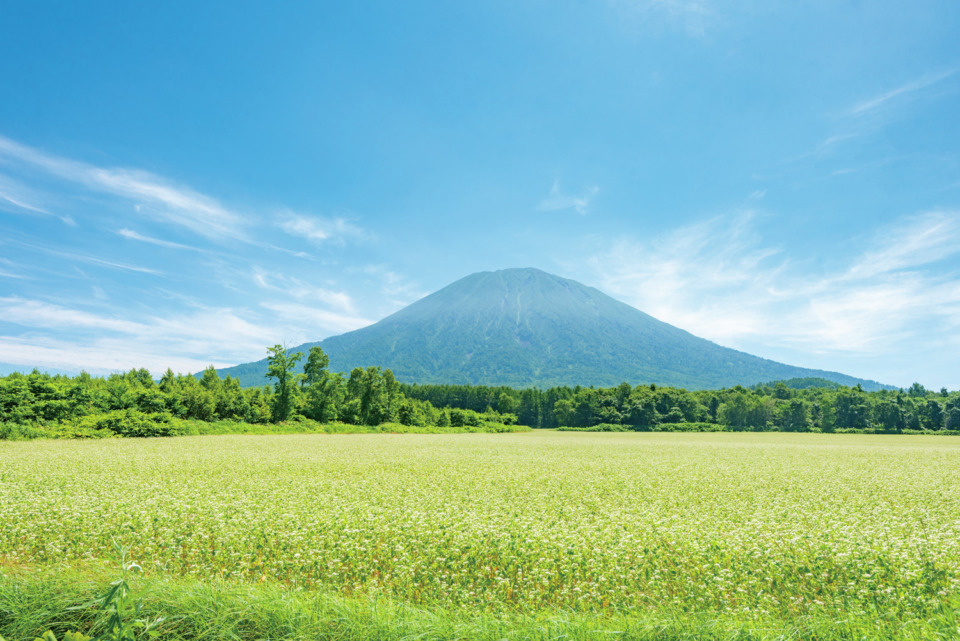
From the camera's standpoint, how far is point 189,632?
156 inches

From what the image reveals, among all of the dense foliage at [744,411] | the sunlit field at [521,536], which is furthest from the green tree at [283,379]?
the sunlit field at [521,536]

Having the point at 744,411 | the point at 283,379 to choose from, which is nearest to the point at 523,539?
the point at 283,379

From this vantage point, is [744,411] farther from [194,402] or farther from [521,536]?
[521,536]

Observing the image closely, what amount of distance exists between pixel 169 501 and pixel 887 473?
2593 centimetres

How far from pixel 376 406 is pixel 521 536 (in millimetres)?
51395

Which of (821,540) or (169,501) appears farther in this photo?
(169,501)

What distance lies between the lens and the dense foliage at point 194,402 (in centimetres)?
3067

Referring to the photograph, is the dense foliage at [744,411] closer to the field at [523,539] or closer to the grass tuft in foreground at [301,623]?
the field at [523,539]

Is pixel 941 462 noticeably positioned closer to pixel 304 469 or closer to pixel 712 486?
pixel 712 486

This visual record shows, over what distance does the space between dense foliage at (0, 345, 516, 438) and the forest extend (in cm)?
9

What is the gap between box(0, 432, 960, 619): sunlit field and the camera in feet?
20.6

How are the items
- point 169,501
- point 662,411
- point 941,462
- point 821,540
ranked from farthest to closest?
1. point 662,411
2. point 941,462
3. point 169,501
4. point 821,540

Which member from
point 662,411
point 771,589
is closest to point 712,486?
point 771,589

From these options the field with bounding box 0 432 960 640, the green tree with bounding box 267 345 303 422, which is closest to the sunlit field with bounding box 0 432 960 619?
the field with bounding box 0 432 960 640
